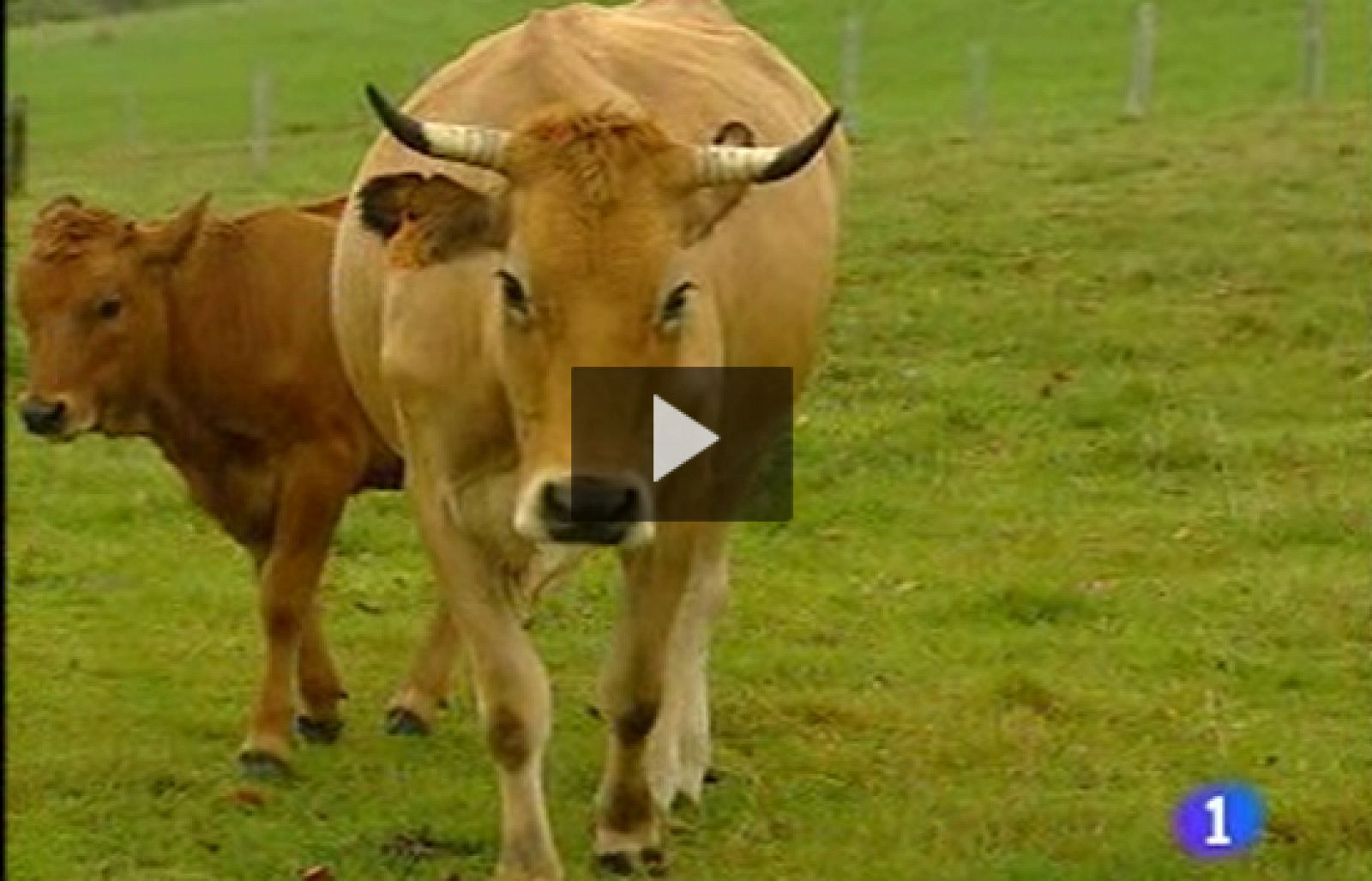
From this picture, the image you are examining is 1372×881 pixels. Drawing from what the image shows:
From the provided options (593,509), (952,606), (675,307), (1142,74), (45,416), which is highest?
(675,307)

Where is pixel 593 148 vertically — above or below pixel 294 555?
above

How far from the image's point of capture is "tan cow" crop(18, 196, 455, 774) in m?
7.85

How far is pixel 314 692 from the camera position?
805 cm

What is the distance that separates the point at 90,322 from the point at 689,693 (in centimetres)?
197

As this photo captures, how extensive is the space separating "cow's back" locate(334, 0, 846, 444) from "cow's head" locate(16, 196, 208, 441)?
2.93ft

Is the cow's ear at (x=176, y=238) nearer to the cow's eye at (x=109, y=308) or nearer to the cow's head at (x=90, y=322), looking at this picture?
the cow's head at (x=90, y=322)

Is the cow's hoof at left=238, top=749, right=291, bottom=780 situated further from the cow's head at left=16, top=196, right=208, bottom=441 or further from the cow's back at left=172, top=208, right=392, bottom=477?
the cow's head at left=16, top=196, right=208, bottom=441

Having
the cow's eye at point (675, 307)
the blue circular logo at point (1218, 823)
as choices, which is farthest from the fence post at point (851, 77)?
the cow's eye at point (675, 307)

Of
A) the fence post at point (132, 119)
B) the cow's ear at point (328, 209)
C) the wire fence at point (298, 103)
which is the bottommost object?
the fence post at point (132, 119)

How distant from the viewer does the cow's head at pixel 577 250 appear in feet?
18.8

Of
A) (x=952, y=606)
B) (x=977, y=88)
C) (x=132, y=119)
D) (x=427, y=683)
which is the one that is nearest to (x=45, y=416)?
(x=427, y=683)

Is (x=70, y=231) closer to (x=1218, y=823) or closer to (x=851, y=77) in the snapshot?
(x=1218, y=823)
